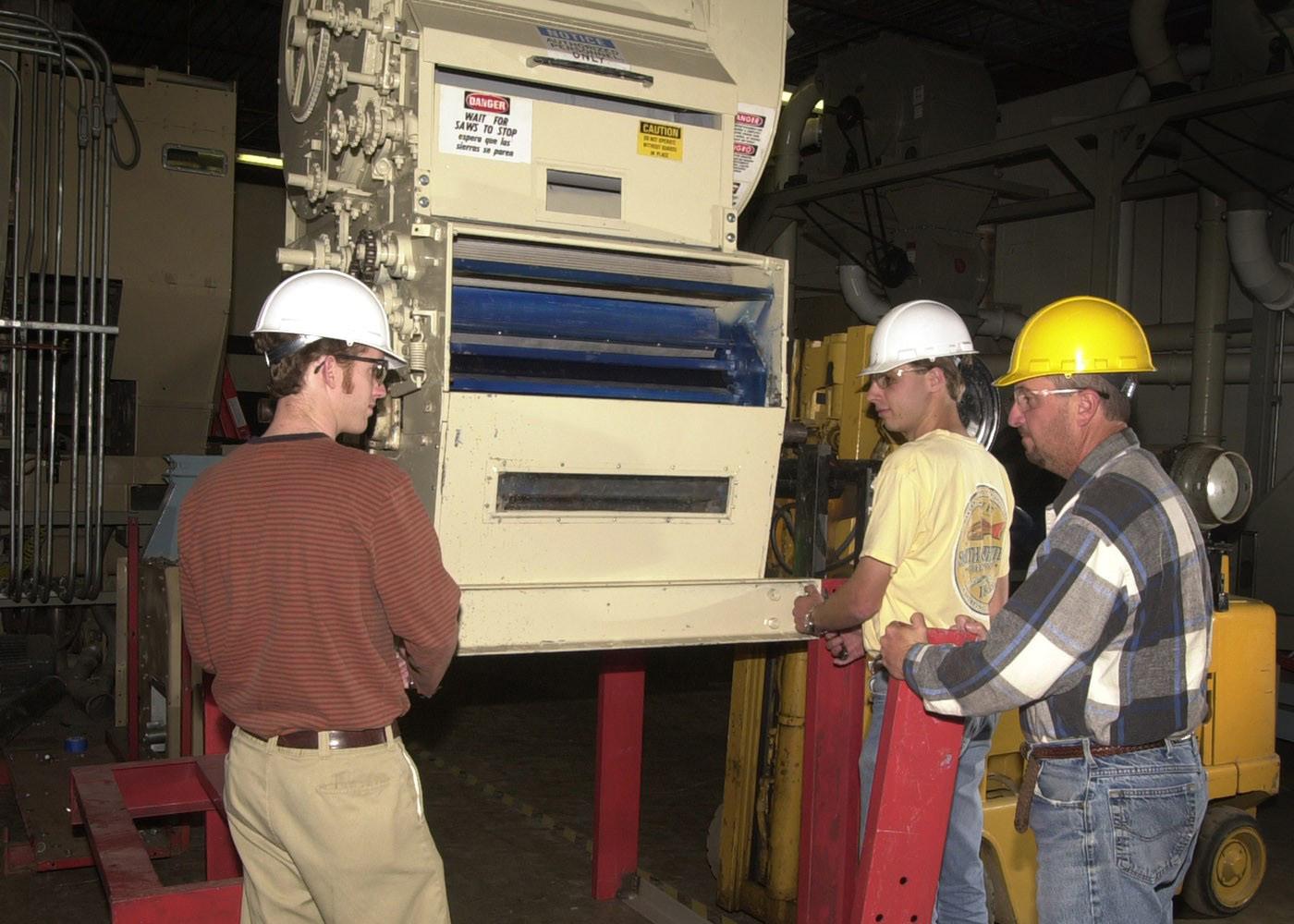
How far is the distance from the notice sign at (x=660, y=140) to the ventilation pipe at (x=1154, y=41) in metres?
5.19

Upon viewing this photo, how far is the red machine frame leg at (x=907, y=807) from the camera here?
2.20 metres

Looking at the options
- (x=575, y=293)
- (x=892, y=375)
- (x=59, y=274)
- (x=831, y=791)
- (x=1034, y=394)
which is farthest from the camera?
(x=59, y=274)

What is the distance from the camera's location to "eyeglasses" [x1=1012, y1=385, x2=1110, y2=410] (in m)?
1.94

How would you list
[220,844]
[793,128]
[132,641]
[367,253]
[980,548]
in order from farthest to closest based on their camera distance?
[793,128], [132,641], [220,844], [980,548], [367,253]

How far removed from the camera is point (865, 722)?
317cm

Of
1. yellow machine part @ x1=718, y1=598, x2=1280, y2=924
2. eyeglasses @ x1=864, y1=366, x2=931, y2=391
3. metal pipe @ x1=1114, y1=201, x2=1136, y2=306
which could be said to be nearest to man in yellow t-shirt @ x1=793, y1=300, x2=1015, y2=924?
eyeglasses @ x1=864, y1=366, x2=931, y2=391

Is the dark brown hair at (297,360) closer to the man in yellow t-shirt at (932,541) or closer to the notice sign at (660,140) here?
the notice sign at (660,140)

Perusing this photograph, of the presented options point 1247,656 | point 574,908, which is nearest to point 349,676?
point 574,908

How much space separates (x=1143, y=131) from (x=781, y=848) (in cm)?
409

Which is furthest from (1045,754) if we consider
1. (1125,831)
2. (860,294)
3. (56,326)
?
(860,294)

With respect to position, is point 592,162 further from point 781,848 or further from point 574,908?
point 574,908

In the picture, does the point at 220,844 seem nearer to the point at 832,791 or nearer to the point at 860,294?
the point at 832,791

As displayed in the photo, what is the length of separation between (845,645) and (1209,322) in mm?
5020

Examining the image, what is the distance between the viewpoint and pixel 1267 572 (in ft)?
22.1
